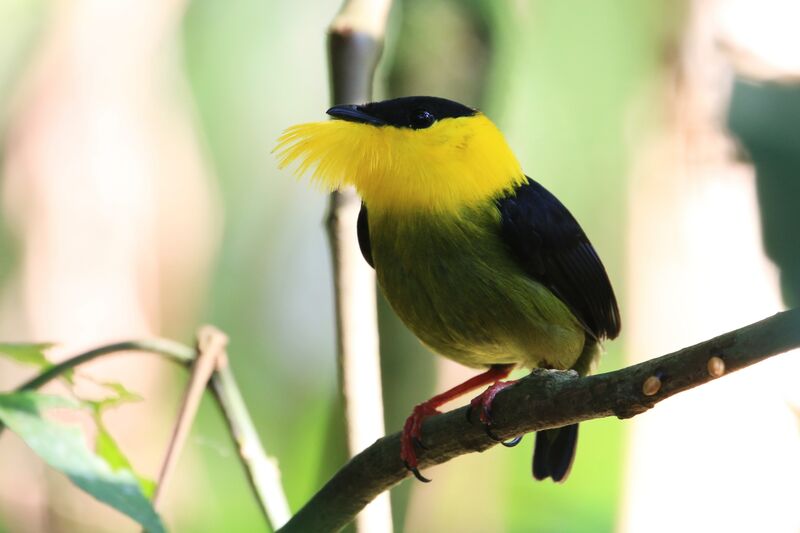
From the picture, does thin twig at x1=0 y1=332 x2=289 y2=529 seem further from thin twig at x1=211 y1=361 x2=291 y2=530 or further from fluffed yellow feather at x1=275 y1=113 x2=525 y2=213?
fluffed yellow feather at x1=275 y1=113 x2=525 y2=213

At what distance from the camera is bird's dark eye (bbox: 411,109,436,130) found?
62.4 inches

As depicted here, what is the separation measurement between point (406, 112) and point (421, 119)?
0.03 meters

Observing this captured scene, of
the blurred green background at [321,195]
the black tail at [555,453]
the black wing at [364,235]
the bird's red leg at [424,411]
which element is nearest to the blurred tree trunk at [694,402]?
the blurred green background at [321,195]

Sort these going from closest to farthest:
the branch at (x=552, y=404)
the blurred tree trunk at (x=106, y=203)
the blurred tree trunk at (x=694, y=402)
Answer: the branch at (x=552, y=404)
the blurred tree trunk at (x=694, y=402)
the blurred tree trunk at (x=106, y=203)

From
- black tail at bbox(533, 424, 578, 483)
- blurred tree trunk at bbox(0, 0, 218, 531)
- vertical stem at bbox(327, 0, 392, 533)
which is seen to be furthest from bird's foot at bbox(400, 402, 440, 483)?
blurred tree trunk at bbox(0, 0, 218, 531)

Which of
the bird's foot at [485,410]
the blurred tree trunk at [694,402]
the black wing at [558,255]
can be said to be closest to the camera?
the bird's foot at [485,410]

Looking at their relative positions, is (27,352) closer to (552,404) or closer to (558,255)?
(552,404)

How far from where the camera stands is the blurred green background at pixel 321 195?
81.4 inches

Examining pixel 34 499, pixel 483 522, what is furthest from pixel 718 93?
pixel 34 499

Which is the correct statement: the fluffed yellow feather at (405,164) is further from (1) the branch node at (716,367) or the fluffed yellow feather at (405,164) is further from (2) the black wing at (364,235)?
(1) the branch node at (716,367)

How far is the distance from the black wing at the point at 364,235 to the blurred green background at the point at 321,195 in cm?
30

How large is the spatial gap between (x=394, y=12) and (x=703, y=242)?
957 millimetres

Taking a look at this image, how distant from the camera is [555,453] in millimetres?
1837

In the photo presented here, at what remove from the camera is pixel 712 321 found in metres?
2.29
